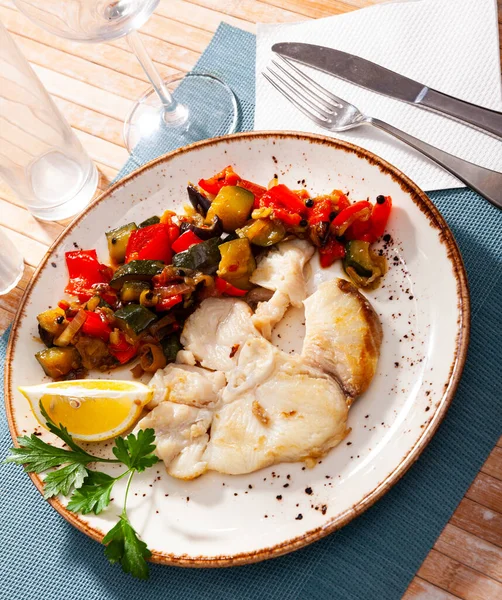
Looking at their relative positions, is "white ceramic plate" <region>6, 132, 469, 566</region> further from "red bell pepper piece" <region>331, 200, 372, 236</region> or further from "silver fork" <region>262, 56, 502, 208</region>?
"silver fork" <region>262, 56, 502, 208</region>

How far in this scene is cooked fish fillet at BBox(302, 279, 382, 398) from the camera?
2.69m

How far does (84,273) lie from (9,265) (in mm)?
612

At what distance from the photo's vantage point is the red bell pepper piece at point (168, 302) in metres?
3.02

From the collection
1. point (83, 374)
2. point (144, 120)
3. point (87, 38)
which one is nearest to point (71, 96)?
point (144, 120)

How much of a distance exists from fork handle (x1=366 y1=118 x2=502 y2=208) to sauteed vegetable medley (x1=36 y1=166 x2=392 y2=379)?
0.35m

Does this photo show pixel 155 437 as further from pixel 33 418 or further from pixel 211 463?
pixel 33 418

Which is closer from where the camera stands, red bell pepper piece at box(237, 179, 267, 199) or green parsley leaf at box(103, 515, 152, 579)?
green parsley leaf at box(103, 515, 152, 579)

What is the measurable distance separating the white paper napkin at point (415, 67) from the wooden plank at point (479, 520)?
4.65 ft

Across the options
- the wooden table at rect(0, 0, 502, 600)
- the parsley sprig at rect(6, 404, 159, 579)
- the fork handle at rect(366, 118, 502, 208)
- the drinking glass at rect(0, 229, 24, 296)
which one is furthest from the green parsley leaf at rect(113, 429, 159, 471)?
the fork handle at rect(366, 118, 502, 208)

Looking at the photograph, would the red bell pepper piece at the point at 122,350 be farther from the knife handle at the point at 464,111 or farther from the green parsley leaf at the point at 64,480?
the knife handle at the point at 464,111

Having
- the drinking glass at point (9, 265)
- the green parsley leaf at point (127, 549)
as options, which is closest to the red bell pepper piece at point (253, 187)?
the drinking glass at point (9, 265)

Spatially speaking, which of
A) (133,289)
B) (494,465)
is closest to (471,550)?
(494,465)

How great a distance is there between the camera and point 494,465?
2.62 meters

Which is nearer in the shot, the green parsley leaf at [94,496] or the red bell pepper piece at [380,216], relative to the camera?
the green parsley leaf at [94,496]
